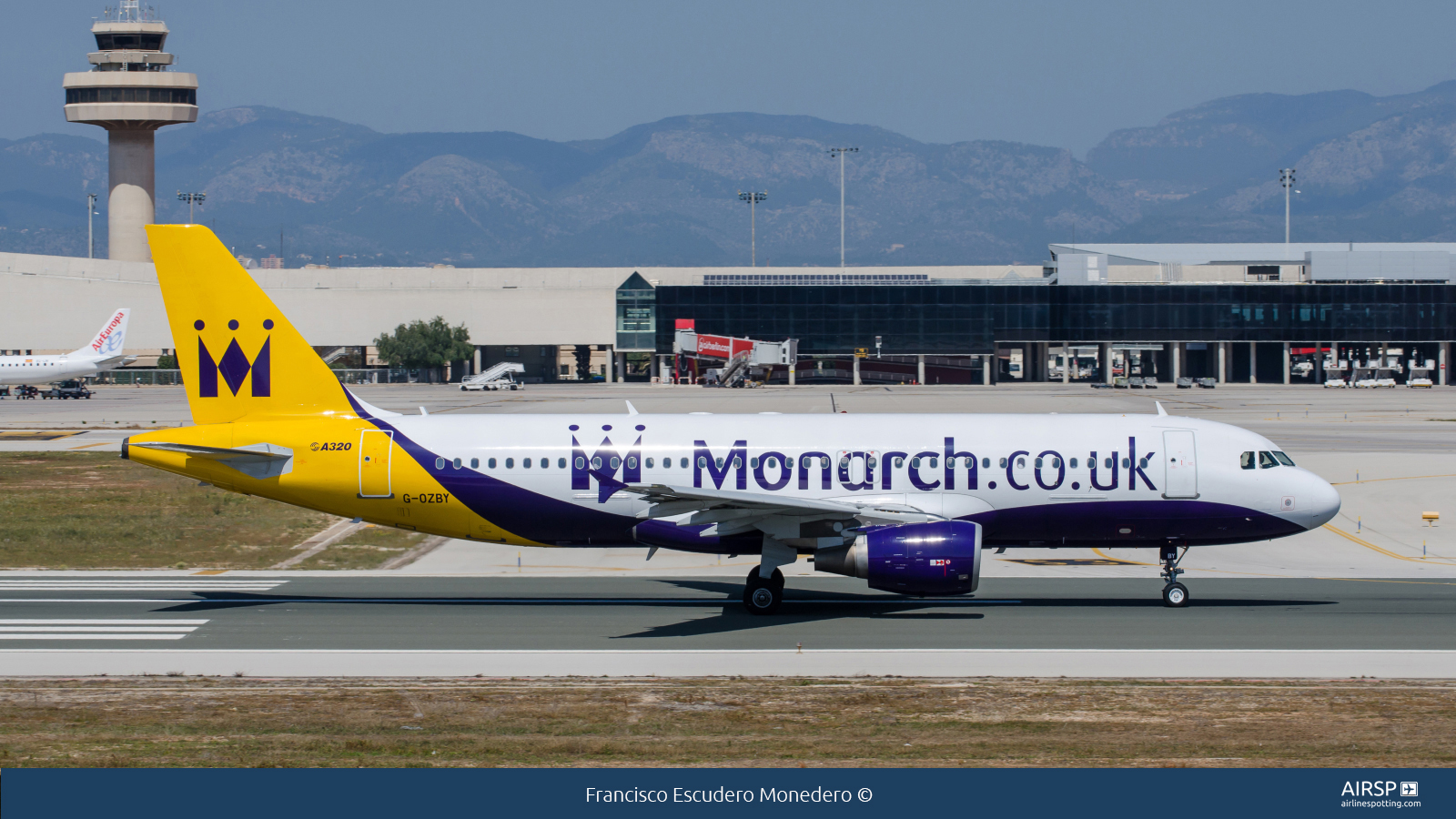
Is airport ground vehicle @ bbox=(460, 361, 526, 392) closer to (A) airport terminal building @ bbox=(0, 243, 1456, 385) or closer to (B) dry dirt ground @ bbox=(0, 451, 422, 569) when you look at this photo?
(A) airport terminal building @ bbox=(0, 243, 1456, 385)

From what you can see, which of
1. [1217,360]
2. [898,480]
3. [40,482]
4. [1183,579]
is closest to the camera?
[898,480]

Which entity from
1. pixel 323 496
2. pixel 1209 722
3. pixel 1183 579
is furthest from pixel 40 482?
pixel 1209 722

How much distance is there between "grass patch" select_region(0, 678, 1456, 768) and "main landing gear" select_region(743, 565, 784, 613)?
5.78 m

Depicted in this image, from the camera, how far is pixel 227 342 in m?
28.8

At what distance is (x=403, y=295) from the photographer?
556 ft

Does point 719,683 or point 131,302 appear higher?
point 131,302

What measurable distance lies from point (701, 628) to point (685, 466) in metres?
3.77

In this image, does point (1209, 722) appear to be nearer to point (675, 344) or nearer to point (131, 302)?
point (675, 344)

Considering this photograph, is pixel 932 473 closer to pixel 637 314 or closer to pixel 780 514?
pixel 780 514

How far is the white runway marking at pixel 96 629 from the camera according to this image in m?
25.4

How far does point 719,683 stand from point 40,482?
39.2 meters

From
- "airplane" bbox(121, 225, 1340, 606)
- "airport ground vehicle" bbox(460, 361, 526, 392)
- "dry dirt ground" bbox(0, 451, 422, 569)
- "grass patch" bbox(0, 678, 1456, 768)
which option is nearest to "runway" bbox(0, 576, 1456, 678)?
"grass patch" bbox(0, 678, 1456, 768)

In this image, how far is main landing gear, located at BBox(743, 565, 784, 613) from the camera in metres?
27.5

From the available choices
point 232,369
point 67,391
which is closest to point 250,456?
point 232,369
